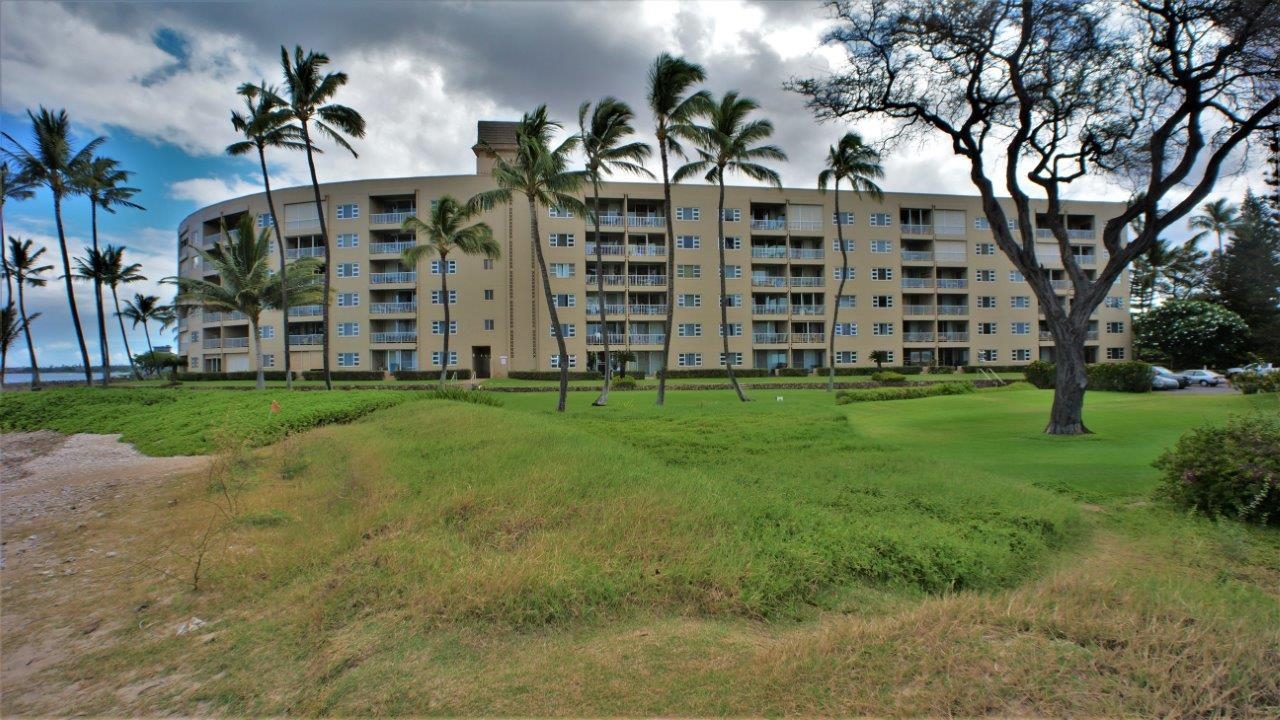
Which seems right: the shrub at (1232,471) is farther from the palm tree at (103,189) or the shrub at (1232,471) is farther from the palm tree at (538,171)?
the palm tree at (103,189)

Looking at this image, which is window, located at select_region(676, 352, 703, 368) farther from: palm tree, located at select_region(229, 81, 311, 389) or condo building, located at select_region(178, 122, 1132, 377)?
palm tree, located at select_region(229, 81, 311, 389)

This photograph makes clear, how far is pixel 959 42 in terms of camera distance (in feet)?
48.0

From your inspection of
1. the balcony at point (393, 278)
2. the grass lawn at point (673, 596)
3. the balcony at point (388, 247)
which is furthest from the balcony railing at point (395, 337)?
the grass lawn at point (673, 596)

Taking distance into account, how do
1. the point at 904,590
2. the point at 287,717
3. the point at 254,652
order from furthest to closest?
the point at 904,590 → the point at 254,652 → the point at 287,717

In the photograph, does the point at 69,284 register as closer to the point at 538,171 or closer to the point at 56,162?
the point at 56,162

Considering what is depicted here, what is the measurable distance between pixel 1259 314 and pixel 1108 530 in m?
61.5

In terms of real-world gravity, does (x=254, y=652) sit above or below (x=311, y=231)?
below

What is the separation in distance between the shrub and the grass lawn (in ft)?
1.08

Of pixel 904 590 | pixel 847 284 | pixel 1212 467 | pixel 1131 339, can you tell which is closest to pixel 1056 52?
pixel 1212 467

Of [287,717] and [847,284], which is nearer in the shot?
[287,717]

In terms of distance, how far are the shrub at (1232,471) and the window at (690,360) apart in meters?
43.2

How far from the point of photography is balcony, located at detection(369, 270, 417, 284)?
50.0 m

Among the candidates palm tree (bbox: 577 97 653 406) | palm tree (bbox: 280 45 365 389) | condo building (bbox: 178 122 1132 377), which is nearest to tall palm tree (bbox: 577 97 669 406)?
palm tree (bbox: 577 97 653 406)

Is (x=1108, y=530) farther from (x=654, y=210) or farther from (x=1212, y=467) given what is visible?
(x=654, y=210)
